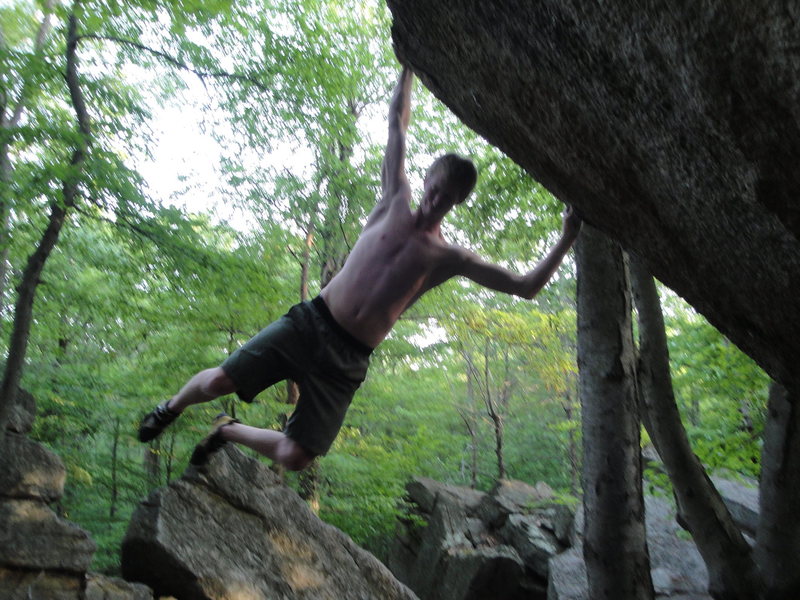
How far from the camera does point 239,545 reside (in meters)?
5.23

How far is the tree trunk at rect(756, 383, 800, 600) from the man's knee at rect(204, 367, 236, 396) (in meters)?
3.32

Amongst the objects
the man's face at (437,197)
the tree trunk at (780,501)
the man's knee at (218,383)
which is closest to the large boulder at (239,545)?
the man's knee at (218,383)

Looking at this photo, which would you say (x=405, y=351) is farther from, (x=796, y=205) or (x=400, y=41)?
(x=796, y=205)

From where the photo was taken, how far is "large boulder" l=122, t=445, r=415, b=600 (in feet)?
15.8

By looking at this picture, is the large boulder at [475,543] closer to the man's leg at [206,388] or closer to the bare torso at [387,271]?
the man's leg at [206,388]

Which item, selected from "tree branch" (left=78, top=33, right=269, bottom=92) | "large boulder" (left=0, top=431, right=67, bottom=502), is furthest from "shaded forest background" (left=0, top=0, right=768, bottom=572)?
"large boulder" (left=0, top=431, right=67, bottom=502)

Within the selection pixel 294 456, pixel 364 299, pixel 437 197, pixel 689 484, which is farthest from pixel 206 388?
pixel 689 484

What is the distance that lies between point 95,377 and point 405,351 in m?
5.44

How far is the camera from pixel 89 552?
15.6ft

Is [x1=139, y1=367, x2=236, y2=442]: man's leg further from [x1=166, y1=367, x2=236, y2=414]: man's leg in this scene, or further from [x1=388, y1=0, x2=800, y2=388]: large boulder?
[x1=388, y1=0, x2=800, y2=388]: large boulder

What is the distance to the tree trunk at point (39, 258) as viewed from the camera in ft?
14.6

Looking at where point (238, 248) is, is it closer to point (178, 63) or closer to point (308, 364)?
point (178, 63)

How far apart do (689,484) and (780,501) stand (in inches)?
19.9

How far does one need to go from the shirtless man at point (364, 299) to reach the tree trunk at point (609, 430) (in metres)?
0.42
